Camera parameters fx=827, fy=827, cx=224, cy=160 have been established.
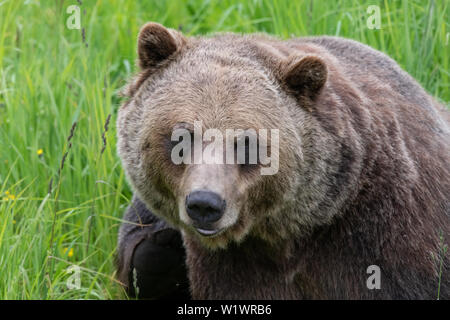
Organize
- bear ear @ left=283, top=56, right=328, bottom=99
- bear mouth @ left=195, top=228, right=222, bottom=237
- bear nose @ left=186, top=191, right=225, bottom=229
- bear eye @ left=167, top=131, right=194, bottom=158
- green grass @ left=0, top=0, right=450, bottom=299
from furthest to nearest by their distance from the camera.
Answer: green grass @ left=0, top=0, right=450, bottom=299
bear ear @ left=283, top=56, right=328, bottom=99
bear eye @ left=167, top=131, right=194, bottom=158
bear mouth @ left=195, top=228, right=222, bottom=237
bear nose @ left=186, top=191, right=225, bottom=229

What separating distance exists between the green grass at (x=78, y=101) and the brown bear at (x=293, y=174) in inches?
33.8

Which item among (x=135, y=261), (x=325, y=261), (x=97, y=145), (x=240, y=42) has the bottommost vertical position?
(x=135, y=261)

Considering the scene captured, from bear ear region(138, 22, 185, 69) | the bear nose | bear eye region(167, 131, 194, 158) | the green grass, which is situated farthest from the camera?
the green grass

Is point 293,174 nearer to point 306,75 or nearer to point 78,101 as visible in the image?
point 306,75

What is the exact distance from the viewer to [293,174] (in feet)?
13.9

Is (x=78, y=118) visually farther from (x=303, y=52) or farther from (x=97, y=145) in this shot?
(x=303, y=52)

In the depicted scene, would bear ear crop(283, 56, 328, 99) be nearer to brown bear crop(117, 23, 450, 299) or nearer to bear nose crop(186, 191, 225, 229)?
brown bear crop(117, 23, 450, 299)

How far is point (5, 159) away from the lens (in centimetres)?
579

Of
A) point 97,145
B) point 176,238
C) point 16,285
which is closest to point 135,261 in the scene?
point 176,238

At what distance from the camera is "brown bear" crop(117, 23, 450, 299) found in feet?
13.8

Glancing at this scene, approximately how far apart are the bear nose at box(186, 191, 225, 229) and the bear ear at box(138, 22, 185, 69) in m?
1.01

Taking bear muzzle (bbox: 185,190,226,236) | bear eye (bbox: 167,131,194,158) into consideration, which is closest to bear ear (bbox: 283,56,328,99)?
bear eye (bbox: 167,131,194,158)

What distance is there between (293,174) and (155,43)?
3.45ft
